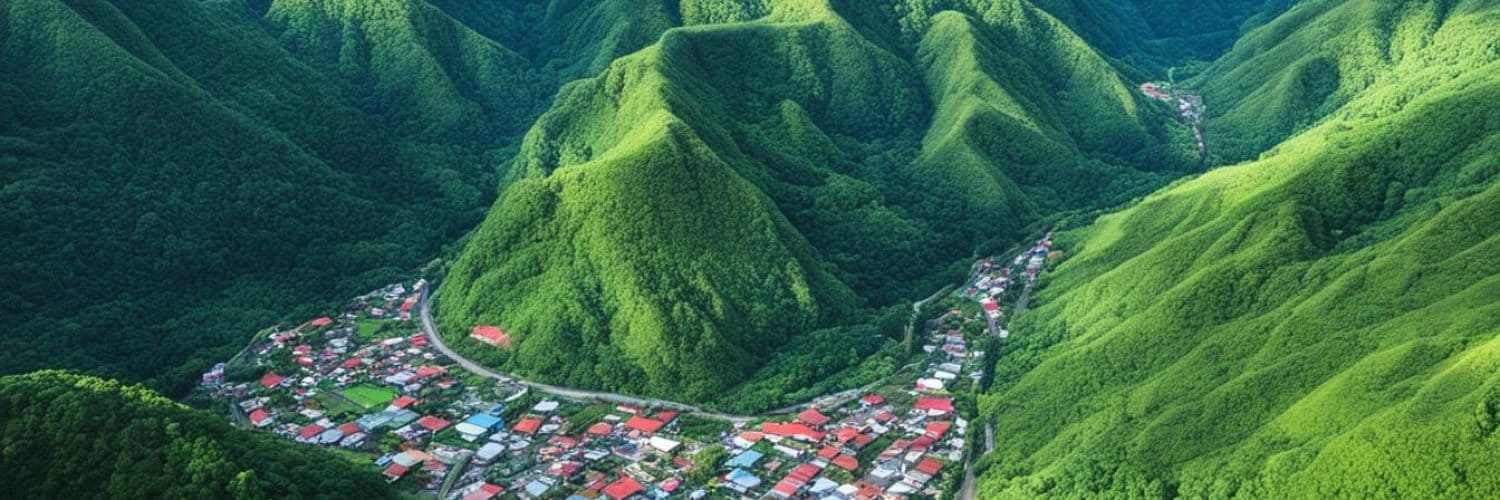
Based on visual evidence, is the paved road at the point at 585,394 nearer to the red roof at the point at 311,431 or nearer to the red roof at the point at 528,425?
the red roof at the point at 528,425

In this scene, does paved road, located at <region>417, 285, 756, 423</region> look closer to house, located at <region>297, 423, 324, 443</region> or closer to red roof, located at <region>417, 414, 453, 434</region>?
red roof, located at <region>417, 414, 453, 434</region>

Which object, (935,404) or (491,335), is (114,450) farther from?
(935,404)

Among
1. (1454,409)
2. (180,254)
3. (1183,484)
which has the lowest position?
(1183,484)

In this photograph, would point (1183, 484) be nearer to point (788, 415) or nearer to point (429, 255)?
point (788, 415)

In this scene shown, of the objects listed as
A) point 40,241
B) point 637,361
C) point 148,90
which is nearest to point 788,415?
point 637,361

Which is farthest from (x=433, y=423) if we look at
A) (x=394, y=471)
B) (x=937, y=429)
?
(x=937, y=429)

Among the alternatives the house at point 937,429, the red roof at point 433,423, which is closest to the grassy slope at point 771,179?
the red roof at point 433,423

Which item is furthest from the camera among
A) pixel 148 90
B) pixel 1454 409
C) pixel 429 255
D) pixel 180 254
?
pixel 429 255
